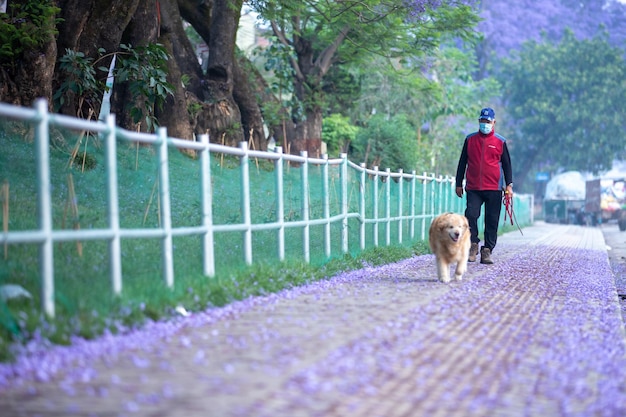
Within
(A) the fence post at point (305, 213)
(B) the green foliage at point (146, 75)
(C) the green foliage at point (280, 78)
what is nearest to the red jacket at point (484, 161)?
(A) the fence post at point (305, 213)

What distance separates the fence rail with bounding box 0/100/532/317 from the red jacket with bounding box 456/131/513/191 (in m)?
1.66

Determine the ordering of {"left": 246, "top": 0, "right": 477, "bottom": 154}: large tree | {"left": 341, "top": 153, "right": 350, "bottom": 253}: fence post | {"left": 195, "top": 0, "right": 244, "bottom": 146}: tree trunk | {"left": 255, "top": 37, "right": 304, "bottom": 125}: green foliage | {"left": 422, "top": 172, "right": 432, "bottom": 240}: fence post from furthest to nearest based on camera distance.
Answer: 1. {"left": 255, "top": 37, "right": 304, "bottom": 125}: green foliage
2. {"left": 246, "top": 0, "right": 477, "bottom": 154}: large tree
3. {"left": 195, "top": 0, "right": 244, "bottom": 146}: tree trunk
4. {"left": 422, "top": 172, "right": 432, "bottom": 240}: fence post
5. {"left": 341, "top": 153, "right": 350, "bottom": 253}: fence post

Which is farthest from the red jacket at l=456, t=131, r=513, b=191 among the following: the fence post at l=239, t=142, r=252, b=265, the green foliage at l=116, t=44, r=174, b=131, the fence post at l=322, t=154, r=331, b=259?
the green foliage at l=116, t=44, r=174, b=131

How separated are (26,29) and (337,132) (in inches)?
779

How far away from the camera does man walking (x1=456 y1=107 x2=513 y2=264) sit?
12016 mm

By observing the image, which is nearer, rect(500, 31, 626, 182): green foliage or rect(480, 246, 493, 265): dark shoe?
rect(480, 246, 493, 265): dark shoe

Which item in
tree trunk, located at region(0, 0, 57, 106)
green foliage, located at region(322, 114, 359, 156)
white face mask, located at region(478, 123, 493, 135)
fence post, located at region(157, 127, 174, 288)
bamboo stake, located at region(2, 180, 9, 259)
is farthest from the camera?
green foliage, located at region(322, 114, 359, 156)

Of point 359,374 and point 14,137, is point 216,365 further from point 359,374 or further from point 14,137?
Result: point 14,137

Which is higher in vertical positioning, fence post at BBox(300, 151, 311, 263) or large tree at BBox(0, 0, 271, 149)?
large tree at BBox(0, 0, 271, 149)

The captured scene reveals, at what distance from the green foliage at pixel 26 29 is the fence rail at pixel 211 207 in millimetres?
2582

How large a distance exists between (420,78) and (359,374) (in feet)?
82.0

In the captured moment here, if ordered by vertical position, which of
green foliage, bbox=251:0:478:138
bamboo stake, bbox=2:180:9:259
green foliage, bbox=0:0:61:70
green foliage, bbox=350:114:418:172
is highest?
green foliage, bbox=251:0:478:138

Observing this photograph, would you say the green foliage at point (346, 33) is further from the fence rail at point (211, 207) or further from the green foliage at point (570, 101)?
the green foliage at point (570, 101)

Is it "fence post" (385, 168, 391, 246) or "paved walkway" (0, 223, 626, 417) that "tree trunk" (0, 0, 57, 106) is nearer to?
"fence post" (385, 168, 391, 246)
